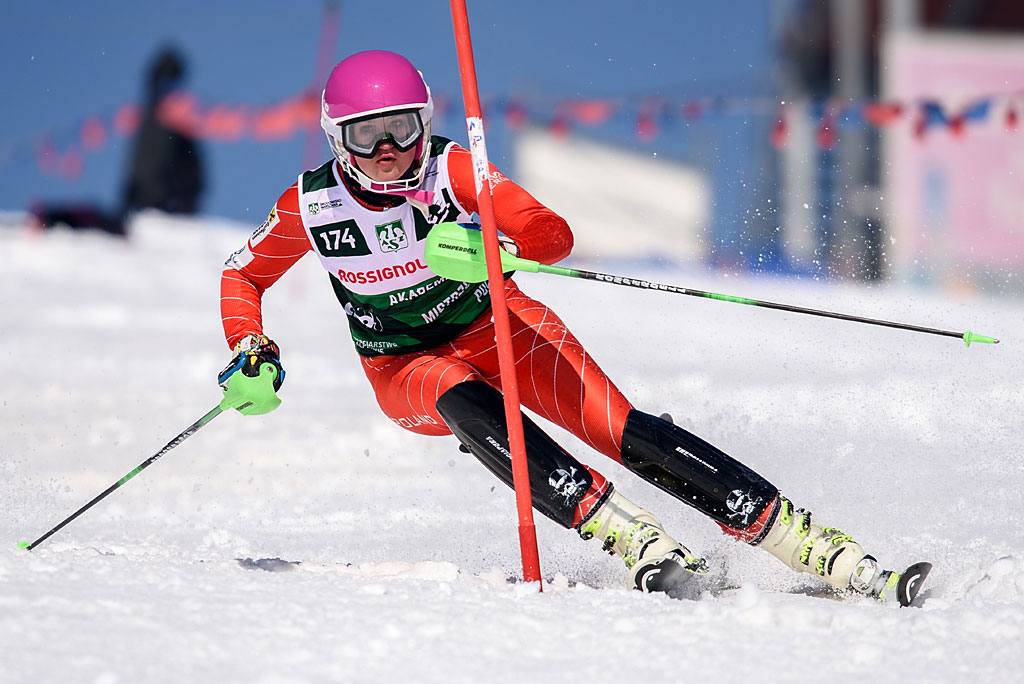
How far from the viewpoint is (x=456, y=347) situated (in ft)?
11.5

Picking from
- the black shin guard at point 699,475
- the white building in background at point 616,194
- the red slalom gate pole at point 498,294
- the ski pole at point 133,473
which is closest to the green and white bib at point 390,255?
the red slalom gate pole at point 498,294

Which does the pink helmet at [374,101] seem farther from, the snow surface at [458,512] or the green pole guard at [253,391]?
the snow surface at [458,512]

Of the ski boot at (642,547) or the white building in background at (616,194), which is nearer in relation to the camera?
the ski boot at (642,547)

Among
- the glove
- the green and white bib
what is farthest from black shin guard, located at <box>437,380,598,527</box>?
the glove

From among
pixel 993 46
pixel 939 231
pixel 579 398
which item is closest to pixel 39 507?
pixel 579 398

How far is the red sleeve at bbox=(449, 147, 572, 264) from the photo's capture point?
2.95 meters

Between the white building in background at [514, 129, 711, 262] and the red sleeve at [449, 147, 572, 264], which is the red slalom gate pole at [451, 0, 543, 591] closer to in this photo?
the red sleeve at [449, 147, 572, 264]

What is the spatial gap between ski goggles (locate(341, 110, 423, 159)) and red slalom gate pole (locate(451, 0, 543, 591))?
0.58ft

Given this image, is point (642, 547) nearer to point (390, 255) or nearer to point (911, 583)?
point (911, 583)

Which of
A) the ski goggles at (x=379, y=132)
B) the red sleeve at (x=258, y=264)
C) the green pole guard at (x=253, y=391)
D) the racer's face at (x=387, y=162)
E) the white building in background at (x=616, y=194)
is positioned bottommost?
the white building in background at (x=616, y=194)

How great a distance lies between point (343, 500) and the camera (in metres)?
4.77

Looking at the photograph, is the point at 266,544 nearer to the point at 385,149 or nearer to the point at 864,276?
the point at 385,149

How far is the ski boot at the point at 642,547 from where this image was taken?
285 cm

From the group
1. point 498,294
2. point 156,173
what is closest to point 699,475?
point 498,294
